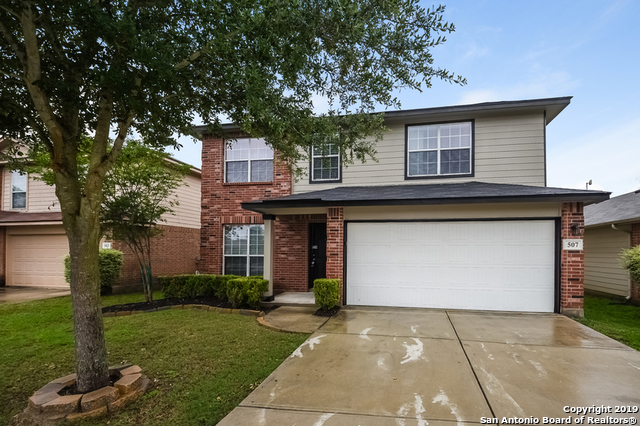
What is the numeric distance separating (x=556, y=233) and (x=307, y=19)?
24.3ft

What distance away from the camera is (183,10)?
4.38 meters

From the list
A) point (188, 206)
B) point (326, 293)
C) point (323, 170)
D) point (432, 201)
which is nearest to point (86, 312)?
point (326, 293)

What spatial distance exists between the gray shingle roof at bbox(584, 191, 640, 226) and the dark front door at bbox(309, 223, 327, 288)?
9126 millimetres

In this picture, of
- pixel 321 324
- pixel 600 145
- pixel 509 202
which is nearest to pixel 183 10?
pixel 321 324

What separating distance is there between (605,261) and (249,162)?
12915mm

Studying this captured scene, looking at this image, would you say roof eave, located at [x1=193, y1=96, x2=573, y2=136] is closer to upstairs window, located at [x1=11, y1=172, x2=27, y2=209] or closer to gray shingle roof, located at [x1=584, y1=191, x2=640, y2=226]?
gray shingle roof, located at [x1=584, y1=191, x2=640, y2=226]

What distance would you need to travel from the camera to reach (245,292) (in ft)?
27.7

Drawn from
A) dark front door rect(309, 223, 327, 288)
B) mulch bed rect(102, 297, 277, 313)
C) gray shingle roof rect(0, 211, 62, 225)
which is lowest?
mulch bed rect(102, 297, 277, 313)

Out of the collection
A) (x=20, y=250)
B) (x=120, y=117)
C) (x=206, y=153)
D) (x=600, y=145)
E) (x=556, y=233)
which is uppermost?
(x=600, y=145)

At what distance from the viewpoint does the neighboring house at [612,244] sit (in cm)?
1003

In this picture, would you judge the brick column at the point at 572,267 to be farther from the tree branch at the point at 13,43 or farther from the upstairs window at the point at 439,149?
the tree branch at the point at 13,43

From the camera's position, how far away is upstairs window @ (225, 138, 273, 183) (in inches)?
441

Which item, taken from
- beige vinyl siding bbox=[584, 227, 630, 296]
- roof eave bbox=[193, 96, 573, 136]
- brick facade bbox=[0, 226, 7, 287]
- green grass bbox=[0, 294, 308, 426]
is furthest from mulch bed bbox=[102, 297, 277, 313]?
beige vinyl siding bbox=[584, 227, 630, 296]

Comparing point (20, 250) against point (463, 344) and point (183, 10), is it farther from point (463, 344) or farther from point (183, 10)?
point (463, 344)
